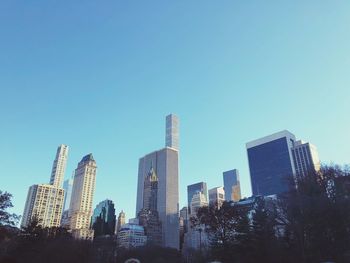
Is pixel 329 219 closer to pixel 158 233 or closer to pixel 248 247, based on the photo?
pixel 248 247

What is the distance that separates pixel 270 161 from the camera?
17600 cm

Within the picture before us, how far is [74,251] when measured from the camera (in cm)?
4841

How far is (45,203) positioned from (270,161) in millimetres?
112765

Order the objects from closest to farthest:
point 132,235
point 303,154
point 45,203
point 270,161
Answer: point 132,235 → point 303,154 → point 270,161 → point 45,203

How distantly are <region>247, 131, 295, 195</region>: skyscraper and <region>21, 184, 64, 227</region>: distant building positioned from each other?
322 ft

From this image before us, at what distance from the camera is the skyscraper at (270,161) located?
6698 inches

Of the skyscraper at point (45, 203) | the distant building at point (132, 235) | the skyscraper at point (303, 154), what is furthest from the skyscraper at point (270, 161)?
the skyscraper at point (45, 203)

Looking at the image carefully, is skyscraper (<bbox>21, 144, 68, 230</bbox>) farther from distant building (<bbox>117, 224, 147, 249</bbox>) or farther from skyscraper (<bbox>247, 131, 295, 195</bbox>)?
skyscraper (<bbox>247, 131, 295, 195</bbox>)

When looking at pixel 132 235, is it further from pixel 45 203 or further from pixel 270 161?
pixel 270 161

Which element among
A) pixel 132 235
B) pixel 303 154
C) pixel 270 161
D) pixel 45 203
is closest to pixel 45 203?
pixel 45 203

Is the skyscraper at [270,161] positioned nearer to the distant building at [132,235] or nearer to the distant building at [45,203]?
the distant building at [132,235]

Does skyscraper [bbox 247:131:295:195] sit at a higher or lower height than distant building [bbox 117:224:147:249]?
higher

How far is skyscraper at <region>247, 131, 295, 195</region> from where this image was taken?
558 ft

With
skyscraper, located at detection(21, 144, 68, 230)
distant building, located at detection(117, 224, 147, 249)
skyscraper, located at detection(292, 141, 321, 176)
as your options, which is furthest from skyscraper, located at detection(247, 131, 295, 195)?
skyscraper, located at detection(21, 144, 68, 230)
